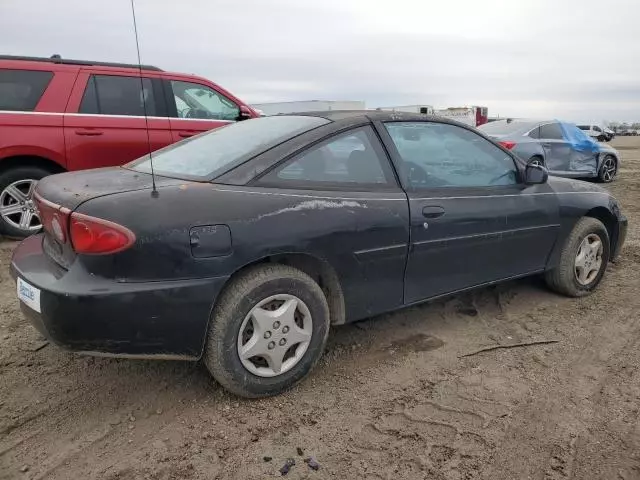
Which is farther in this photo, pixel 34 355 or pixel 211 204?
pixel 34 355

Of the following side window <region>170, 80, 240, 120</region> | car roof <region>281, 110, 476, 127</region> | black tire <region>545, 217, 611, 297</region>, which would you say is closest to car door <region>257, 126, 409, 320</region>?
car roof <region>281, 110, 476, 127</region>

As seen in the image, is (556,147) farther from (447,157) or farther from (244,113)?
(447,157)

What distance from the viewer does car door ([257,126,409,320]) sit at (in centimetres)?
268

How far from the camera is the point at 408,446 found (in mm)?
2342

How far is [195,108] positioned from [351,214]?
428 cm

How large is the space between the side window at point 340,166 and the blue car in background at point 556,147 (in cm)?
700

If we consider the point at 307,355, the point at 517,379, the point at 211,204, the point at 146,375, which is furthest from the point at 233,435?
the point at 517,379

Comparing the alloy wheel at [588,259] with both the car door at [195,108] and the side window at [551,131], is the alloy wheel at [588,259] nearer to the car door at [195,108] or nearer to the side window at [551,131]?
the car door at [195,108]

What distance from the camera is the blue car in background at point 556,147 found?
9.73 metres

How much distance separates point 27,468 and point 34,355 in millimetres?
1086

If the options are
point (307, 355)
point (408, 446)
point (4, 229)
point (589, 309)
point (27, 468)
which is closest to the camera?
point (27, 468)

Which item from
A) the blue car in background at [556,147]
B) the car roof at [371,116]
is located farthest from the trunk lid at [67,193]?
the blue car in background at [556,147]

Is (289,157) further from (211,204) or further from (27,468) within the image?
(27,468)

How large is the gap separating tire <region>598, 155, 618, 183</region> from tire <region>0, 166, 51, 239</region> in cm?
1042
